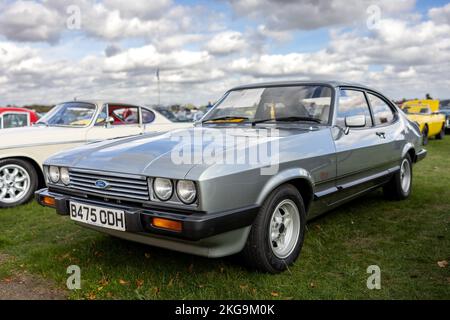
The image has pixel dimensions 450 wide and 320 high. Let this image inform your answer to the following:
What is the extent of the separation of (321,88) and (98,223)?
7.95 ft

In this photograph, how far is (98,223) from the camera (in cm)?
276

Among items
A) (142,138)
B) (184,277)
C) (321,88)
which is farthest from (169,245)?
(321,88)

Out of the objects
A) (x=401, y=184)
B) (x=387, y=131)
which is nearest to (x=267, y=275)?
(x=387, y=131)

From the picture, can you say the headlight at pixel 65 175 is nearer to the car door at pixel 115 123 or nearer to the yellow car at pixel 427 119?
the car door at pixel 115 123

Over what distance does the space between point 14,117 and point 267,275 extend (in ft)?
23.0

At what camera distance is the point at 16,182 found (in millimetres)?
5348

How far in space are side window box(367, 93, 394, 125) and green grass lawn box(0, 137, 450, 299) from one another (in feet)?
3.56

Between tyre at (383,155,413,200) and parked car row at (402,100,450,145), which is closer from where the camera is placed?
tyre at (383,155,413,200)

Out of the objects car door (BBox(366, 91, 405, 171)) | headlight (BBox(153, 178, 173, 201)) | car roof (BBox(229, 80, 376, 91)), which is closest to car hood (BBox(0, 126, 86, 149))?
car roof (BBox(229, 80, 376, 91))

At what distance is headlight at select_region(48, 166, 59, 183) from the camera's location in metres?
3.22

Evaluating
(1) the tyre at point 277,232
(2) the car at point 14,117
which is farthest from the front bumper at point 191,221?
(2) the car at point 14,117

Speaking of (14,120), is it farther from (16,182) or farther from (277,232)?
(277,232)

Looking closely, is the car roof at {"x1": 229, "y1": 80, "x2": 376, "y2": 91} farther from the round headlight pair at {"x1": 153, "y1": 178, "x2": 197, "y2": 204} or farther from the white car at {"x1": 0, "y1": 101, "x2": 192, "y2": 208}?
the round headlight pair at {"x1": 153, "y1": 178, "x2": 197, "y2": 204}
